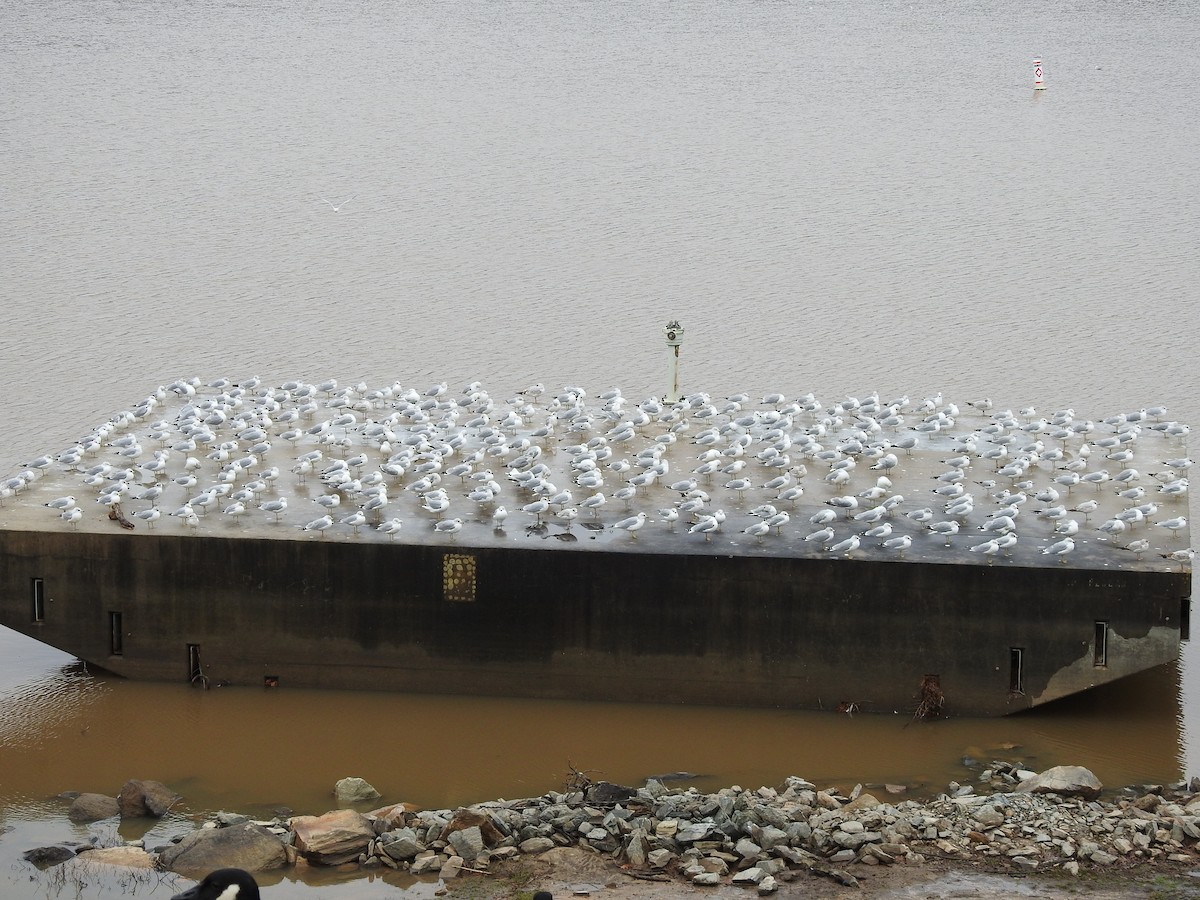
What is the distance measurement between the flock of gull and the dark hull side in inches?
15.9

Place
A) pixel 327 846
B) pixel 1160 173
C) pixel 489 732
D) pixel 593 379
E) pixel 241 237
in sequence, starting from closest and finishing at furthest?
pixel 327 846
pixel 489 732
pixel 593 379
pixel 241 237
pixel 1160 173

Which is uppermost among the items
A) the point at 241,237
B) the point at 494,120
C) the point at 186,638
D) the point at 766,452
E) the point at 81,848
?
the point at 494,120

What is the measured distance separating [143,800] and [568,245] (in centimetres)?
2860

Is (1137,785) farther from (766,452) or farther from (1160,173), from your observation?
(1160,173)

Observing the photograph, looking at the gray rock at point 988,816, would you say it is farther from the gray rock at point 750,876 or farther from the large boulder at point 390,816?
the large boulder at point 390,816

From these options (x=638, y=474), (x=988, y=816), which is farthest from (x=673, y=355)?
(x=988, y=816)

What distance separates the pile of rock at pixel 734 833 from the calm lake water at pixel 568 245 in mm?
669

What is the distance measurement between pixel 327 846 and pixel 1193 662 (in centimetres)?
1131

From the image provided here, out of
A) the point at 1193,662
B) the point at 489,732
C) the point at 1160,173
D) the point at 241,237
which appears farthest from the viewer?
the point at 1160,173

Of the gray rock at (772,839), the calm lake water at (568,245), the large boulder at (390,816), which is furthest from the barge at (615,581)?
the gray rock at (772,839)

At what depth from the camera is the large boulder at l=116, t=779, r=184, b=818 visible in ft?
54.6

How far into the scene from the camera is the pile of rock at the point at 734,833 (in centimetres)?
1448

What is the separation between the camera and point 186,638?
763 inches

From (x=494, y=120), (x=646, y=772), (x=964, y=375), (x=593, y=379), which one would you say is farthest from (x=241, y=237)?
(x=646, y=772)
